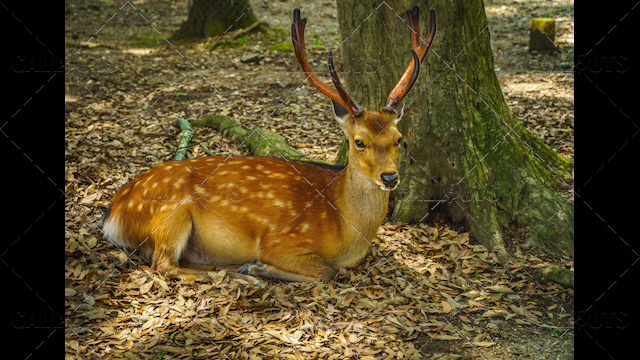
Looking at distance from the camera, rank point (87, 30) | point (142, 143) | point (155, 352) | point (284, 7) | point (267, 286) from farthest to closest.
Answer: point (284, 7) → point (87, 30) → point (142, 143) → point (267, 286) → point (155, 352)

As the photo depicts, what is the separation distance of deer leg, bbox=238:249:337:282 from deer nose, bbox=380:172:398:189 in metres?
0.95

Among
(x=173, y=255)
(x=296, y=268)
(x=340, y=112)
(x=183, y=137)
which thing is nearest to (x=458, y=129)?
(x=340, y=112)

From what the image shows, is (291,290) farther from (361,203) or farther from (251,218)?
(361,203)

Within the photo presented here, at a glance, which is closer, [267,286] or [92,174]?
[267,286]

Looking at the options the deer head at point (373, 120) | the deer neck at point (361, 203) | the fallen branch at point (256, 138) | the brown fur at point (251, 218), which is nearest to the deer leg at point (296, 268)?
the brown fur at point (251, 218)

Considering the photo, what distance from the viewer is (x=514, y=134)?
5.15 meters

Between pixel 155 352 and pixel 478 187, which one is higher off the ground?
pixel 478 187

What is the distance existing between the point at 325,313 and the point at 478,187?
1.86m

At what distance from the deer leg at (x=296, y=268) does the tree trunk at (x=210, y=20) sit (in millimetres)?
8454

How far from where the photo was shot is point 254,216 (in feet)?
15.6

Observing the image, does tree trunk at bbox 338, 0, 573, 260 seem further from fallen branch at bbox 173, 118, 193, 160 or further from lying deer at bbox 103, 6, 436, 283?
fallen branch at bbox 173, 118, 193, 160

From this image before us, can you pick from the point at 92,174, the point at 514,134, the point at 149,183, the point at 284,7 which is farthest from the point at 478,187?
the point at 284,7

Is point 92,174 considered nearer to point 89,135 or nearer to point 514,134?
point 89,135
